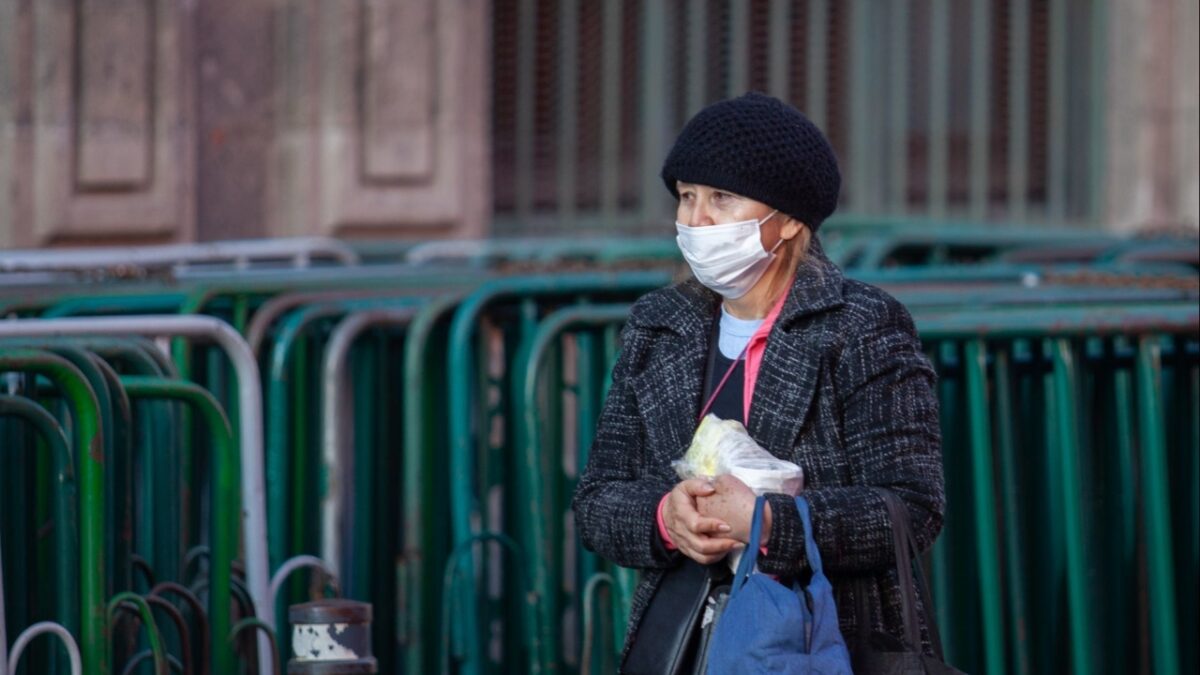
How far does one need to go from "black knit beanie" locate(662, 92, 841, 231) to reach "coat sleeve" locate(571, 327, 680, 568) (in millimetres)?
275

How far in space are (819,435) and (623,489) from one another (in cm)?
30

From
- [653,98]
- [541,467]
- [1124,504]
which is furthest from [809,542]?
[653,98]

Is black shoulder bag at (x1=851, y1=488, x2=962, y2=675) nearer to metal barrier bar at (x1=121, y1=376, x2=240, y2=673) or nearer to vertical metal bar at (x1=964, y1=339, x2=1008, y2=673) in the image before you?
vertical metal bar at (x1=964, y1=339, x2=1008, y2=673)

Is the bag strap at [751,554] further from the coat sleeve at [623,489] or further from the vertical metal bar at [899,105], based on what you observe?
the vertical metal bar at [899,105]

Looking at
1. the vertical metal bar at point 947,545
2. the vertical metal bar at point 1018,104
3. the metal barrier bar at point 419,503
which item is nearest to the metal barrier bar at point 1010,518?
the vertical metal bar at point 947,545

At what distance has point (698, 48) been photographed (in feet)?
35.1

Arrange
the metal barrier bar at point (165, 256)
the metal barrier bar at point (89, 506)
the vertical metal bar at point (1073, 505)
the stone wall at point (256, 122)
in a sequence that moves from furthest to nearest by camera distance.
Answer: the stone wall at point (256, 122)
the metal barrier bar at point (165, 256)
the vertical metal bar at point (1073, 505)
the metal barrier bar at point (89, 506)

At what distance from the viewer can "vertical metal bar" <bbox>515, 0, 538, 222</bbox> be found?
10.6m

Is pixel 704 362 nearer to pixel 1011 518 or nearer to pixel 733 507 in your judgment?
pixel 733 507

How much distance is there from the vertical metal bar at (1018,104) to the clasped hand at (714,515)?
26.6ft

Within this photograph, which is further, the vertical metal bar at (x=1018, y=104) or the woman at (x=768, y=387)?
the vertical metal bar at (x=1018, y=104)

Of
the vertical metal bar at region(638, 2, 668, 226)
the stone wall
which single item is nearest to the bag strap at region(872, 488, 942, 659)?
the stone wall

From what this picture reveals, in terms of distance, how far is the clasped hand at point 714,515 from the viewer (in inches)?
119

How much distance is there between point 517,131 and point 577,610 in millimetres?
5489
